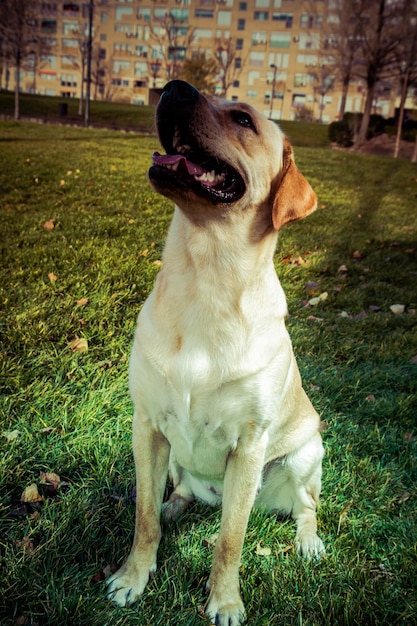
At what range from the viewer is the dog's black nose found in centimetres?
186

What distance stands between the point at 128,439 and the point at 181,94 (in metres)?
1.68

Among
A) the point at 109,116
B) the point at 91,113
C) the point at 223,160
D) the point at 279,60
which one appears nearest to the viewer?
the point at 223,160

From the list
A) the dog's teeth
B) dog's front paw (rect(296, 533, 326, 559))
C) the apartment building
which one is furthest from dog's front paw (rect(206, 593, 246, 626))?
the apartment building

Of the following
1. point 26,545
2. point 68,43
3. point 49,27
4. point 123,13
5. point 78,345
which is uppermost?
point 123,13

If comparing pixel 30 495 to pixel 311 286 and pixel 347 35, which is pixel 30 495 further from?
pixel 347 35

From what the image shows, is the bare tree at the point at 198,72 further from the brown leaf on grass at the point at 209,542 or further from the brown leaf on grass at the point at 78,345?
the brown leaf on grass at the point at 209,542

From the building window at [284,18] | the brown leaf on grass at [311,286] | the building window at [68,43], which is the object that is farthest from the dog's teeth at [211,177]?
the building window at [68,43]

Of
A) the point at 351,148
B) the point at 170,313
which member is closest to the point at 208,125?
the point at 170,313

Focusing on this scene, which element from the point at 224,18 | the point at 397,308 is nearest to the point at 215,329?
the point at 397,308

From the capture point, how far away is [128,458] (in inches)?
102

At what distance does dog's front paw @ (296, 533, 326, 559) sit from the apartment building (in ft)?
194

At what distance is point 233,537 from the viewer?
6.54 ft

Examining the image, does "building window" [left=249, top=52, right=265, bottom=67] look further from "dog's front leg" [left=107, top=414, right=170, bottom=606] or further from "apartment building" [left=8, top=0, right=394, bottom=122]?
"dog's front leg" [left=107, top=414, right=170, bottom=606]

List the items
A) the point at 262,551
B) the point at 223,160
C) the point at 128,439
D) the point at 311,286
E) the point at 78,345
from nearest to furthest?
the point at 223,160 < the point at 262,551 < the point at 128,439 < the point at 78,345 < the point at 311,286
